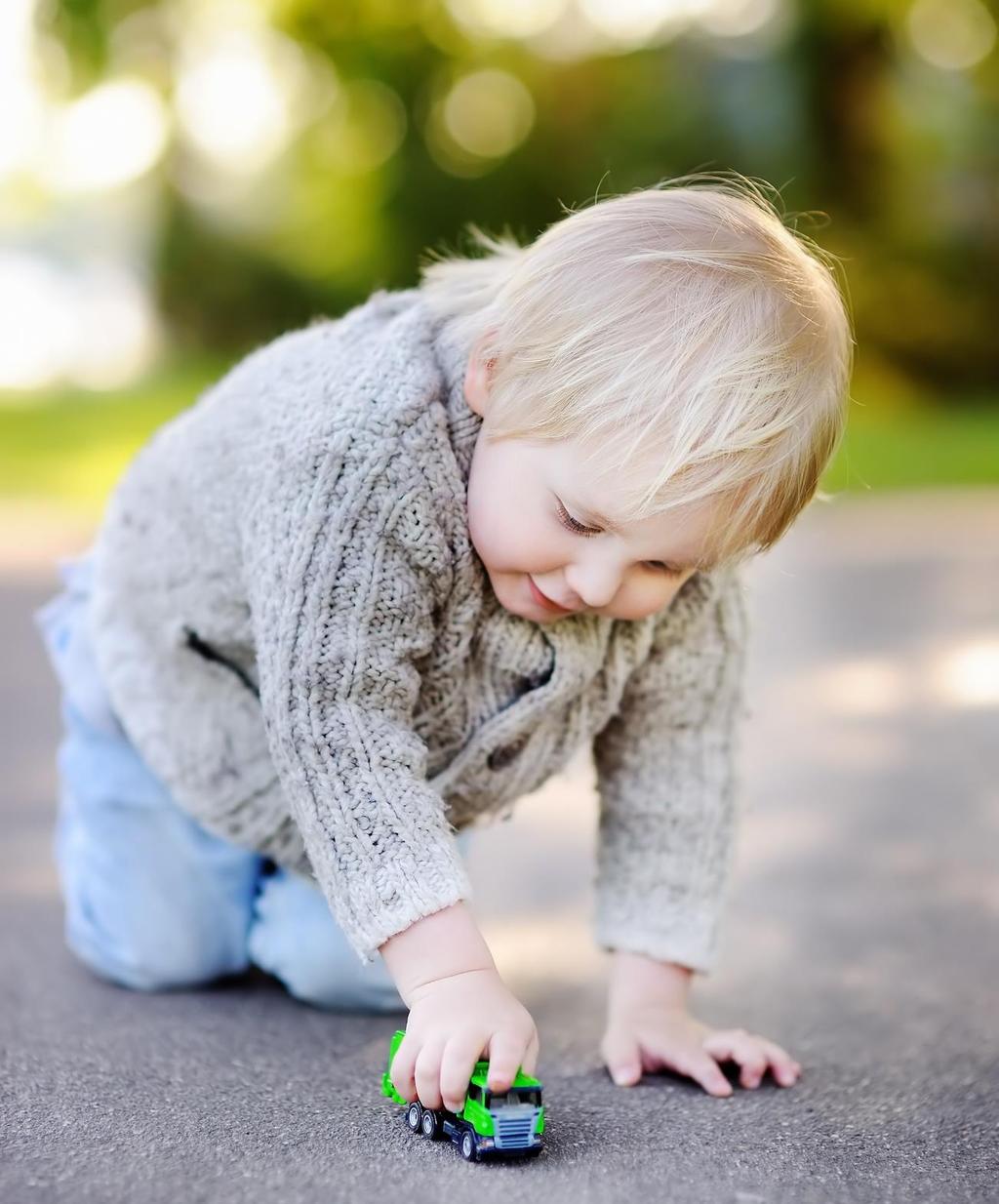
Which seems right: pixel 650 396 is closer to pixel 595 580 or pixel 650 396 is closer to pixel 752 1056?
pixel 595 580

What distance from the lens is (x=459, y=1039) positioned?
1.29m

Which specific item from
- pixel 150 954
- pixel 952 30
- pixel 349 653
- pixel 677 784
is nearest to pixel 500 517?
pixel 349 653

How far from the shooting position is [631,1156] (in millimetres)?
1306

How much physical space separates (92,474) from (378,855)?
701 centimetres

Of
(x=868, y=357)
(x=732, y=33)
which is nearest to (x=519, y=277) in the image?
(x=868, y=357)

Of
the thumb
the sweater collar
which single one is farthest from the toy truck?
the sweater collar

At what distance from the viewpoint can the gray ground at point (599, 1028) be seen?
1.26 metres

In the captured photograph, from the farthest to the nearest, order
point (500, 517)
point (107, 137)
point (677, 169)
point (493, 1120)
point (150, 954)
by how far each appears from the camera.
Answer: point (107, 137)
point (677, 169)
point (150, 954)
point (500, 517)
point (493, 1120)

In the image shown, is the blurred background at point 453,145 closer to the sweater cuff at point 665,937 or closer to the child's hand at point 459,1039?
the sweater cuff at point 665,937

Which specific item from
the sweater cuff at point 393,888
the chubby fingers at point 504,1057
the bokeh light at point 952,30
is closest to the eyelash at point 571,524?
the sweater cuff at point 393,888

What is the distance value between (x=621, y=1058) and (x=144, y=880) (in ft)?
2.47

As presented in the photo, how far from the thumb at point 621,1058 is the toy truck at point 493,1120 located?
0.26m

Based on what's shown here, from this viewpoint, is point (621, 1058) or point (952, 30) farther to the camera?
point (952, 30)

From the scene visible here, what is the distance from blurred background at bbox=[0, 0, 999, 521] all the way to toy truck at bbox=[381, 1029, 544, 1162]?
9.34 m
